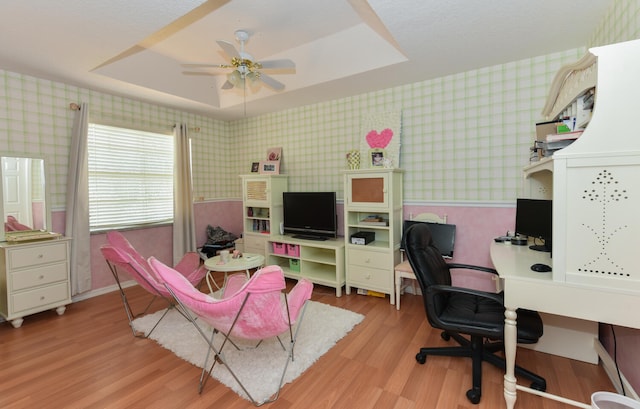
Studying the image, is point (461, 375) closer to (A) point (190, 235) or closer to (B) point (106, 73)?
(A) point (190, 235)

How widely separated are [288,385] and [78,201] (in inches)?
127

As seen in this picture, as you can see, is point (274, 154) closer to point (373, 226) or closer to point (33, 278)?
point (373, 226)

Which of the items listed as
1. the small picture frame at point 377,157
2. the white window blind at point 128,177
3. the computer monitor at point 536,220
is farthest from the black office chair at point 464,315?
the white window blind at point 128,177

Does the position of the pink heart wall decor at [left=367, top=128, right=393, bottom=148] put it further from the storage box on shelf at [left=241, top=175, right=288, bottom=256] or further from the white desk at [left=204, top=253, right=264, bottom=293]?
the white desk at [left=204, top=253, right=264, bottom=293]

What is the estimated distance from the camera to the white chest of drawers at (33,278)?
9.23 ft

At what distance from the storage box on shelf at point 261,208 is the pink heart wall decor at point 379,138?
4.69 feet

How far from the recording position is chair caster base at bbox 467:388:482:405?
1.79 meters

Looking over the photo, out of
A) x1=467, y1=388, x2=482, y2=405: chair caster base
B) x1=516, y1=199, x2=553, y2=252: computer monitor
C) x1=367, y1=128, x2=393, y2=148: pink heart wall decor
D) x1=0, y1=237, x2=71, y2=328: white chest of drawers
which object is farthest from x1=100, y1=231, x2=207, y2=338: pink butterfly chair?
x1=516, y1=199, x2=553, y2=252: computer monitor

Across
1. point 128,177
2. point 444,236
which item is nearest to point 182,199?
point 128,177

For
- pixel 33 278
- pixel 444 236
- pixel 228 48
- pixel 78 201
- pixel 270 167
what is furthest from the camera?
pixel 270 167

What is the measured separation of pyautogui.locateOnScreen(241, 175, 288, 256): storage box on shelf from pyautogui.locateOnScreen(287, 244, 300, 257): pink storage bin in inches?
15.7

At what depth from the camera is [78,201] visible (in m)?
3.47

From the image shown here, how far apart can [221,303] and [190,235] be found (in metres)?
3.18

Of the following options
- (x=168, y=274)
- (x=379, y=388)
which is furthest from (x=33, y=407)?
(x=379, y=388)
